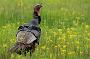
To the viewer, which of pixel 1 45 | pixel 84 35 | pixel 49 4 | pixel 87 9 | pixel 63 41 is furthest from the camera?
pixel 49 4

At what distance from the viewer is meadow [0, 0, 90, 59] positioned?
10.2 metres

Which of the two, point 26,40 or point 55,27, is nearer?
point 26,40

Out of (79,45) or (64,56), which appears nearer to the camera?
(64,56)

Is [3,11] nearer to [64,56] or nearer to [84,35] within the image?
[84,35]

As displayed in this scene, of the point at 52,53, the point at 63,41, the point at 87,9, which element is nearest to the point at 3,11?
the point at 87,9

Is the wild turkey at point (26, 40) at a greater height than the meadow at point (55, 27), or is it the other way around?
the wild turkey at point (26, 40)

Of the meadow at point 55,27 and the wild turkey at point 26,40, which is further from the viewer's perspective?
the meadow at point 55,27

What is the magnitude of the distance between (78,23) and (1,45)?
4685 millimetres

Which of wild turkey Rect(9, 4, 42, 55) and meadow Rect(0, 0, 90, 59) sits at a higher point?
wild turkey Rect(9, 4, 42, 55)

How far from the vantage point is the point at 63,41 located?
11.3m

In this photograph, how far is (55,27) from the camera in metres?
13.5

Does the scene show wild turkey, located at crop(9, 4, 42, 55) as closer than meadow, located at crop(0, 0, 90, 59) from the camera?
Yes

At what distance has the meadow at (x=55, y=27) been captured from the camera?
403 inches

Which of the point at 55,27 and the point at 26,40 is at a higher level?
the point at 26,40
